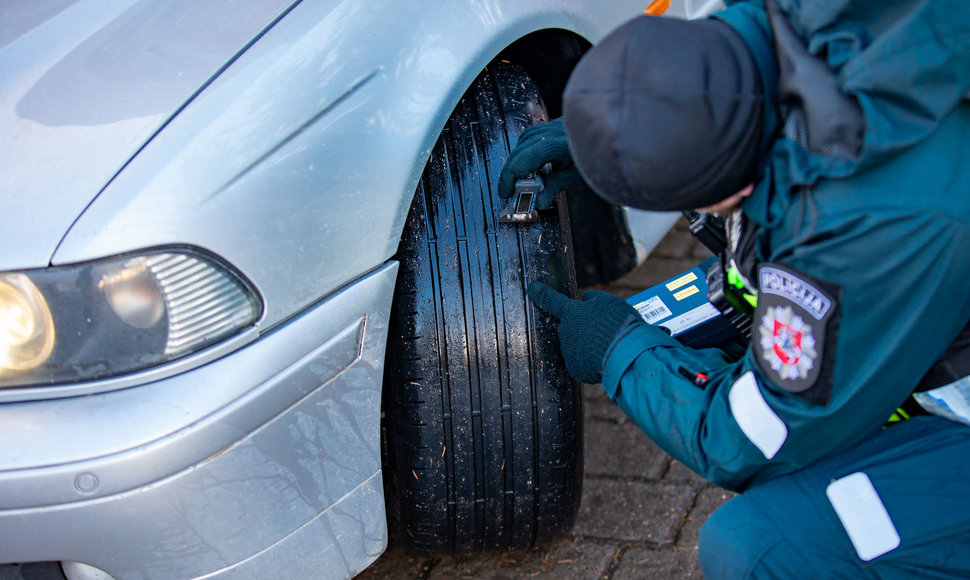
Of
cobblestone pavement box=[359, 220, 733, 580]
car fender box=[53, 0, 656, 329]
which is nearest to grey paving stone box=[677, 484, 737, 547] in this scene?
cobblestone pavement box=[359, 220, 733, 580]

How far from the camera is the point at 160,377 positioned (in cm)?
139

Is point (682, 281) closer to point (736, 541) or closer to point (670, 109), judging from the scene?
point (736, 541)

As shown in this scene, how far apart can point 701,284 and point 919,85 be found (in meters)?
0.74


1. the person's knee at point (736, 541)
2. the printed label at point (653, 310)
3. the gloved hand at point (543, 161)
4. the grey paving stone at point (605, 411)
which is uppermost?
the gloved hand at point (543, 161)

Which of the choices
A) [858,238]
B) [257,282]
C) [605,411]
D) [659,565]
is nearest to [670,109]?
[858,238]

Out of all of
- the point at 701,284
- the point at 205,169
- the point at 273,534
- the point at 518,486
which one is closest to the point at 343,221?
the point at 205,169

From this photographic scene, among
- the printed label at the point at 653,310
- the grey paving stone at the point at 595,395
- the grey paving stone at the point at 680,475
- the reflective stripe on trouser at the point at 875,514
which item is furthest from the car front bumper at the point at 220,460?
the grey paving stone at the point at 595,395

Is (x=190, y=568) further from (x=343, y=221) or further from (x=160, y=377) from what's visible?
(x=343, y=221)

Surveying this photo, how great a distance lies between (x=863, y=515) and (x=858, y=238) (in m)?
0.47

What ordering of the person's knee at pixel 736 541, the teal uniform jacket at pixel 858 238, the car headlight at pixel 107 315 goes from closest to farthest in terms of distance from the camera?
1. the teal uniform jacket at pixel 858 238
2. the car headlight at pixel 107 315
3. the person's knee at pixel 736 541

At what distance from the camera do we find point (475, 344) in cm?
171

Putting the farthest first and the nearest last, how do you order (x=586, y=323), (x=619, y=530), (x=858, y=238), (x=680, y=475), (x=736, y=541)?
1. (x=680, y=475)
2. (x=619, y=530)
3. (x=586, y=323)
4. (x=736, y=541)
5. (x=858, y=238)

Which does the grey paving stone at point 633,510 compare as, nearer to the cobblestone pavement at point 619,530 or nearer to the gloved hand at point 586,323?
the cobblestone pavement at point 619,530

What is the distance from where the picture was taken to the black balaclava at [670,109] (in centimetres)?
127
